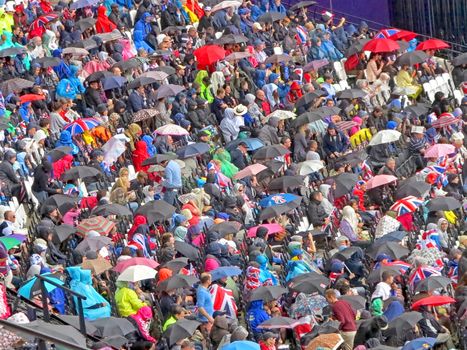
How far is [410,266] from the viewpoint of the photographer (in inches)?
1000

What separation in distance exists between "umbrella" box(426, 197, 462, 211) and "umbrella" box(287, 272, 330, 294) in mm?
3496

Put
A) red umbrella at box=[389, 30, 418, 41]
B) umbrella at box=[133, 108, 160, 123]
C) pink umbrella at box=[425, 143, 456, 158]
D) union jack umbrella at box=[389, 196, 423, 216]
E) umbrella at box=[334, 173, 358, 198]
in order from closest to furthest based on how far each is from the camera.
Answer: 1. union jack umbrella at box=[389, 196, 423, 216]
2. umbrella at box=[334, 173, 358, 198]
3. pink umbrella at box=[425, 143, 456, 158]
4. umbrella at box=[133, 108, 160, 123]
5. red umbrella at box=[389, 30, 418, 41]

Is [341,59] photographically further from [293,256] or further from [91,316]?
[91,316]

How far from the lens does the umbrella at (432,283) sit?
24078mm

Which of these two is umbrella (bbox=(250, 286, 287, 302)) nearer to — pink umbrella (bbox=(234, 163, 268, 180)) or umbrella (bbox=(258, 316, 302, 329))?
umbrella (bbox=(258, 316, 302, 329))

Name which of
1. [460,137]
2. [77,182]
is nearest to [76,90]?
[77,182]

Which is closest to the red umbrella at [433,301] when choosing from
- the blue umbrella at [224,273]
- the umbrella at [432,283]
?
the umbrella at [432,283]

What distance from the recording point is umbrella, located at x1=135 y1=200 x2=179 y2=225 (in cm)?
2696

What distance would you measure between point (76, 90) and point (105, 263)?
8775 mm

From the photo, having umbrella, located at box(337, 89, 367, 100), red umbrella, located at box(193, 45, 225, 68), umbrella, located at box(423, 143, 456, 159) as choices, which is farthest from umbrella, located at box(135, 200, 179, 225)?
red umbrella, located at box(193, 45, 225, 68)

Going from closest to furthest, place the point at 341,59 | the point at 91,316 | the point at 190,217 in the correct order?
the point at 91,316 < the point at 190,217 < the point at 341,59

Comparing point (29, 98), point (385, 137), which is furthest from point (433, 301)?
point (29, 98)

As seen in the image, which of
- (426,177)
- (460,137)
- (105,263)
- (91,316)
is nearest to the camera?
(91,316)

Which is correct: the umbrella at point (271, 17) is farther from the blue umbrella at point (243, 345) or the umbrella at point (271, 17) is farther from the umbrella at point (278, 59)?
the blue umbrella at point (243, 345)
